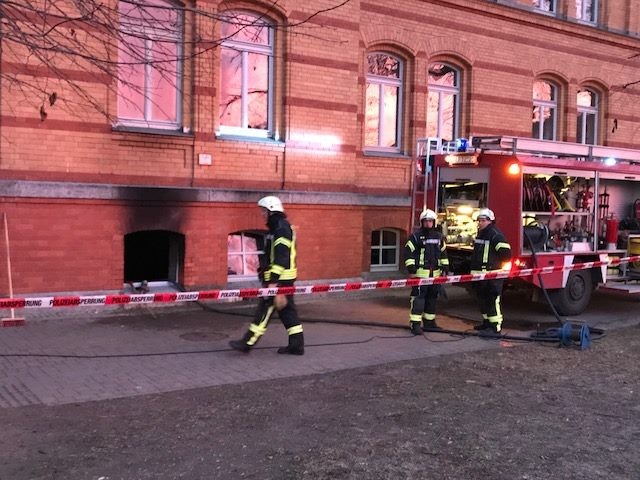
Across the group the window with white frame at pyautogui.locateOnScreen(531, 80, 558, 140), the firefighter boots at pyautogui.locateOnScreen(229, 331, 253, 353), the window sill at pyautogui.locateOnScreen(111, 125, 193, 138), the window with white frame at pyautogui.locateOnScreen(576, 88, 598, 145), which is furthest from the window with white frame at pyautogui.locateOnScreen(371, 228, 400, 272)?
the window with white frame at pyautogui.locateOnScreen(576, 88, 598, 145)

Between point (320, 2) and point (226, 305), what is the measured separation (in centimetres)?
546

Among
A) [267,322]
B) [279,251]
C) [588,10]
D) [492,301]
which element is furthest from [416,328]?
[588,10]

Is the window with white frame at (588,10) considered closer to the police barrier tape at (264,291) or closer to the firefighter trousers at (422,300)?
the police barrier tape at (264,291)

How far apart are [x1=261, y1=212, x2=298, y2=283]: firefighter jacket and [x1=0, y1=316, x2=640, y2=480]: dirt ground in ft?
4.26

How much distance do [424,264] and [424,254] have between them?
0.14 meters

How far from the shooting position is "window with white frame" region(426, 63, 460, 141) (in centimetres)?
1452

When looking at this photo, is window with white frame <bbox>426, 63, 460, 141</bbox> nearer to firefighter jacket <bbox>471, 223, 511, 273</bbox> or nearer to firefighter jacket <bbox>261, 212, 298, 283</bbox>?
firefighter jacket <bbox>471, 223, 511, 273</bbox>

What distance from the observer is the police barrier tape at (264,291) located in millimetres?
6375

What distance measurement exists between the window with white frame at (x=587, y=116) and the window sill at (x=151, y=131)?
1088 centimetres

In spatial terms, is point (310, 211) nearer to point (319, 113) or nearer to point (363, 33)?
point (319, 113)

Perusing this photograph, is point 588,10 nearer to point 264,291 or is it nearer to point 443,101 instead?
point 443,101

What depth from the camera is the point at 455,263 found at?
1103cm

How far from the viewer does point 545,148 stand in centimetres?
1033

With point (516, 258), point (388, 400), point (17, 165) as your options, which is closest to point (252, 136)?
point (17, 165)
